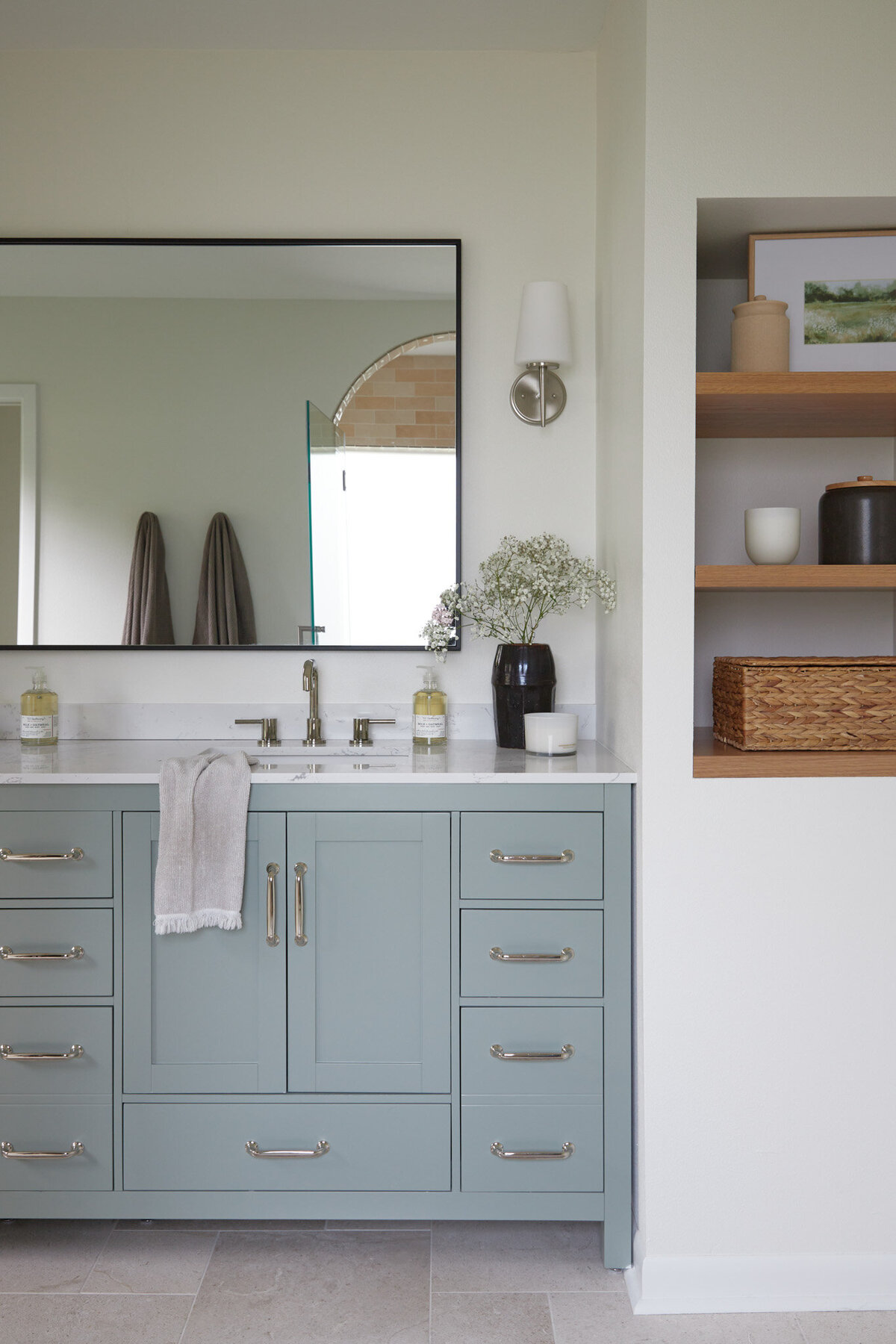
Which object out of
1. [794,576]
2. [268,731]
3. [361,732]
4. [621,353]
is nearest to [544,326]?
[621,353]

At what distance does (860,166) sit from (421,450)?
111 centimetres

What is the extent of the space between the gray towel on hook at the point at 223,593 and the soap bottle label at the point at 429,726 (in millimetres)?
481

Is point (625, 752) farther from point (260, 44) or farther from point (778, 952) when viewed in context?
point (260, 44)

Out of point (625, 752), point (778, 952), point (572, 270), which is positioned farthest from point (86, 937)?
point (572, 270)

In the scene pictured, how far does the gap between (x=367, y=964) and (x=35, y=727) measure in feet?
3.35

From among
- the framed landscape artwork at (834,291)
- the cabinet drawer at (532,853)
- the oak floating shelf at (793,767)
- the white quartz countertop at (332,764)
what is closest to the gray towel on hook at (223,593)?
the white quartz countertop at (332,764)

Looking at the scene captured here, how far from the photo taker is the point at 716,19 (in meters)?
1.80

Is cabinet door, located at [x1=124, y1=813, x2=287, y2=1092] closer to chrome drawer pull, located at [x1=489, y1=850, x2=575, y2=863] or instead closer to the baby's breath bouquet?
chrome drawer pull, located at [x1=489, y1=850, x2=575, y2=863]

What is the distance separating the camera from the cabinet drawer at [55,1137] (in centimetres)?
195

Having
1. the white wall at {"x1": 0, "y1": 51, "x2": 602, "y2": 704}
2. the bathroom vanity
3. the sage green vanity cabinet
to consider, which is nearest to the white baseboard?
the bathroom vanity

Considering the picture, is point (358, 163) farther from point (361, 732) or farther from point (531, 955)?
point (531, 955)

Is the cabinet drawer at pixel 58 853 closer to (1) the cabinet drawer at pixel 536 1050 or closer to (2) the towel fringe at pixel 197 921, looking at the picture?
(2) the towel fringe at pixel 197 921

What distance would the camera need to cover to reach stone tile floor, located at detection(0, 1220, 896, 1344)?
1771mm

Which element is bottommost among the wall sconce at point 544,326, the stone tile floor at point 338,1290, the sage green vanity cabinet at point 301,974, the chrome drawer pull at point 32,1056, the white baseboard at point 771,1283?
the stone tile floor at point 338,1290
